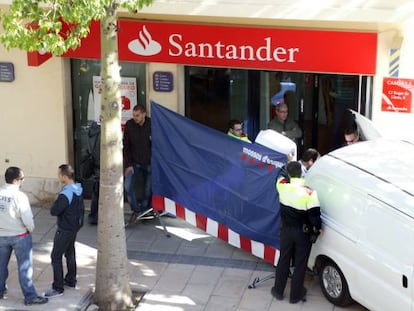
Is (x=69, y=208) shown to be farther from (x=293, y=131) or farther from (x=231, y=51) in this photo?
(x=293, y=131)

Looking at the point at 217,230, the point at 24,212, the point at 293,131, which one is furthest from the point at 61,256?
the point at 293,131

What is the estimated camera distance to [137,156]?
40.8 ft

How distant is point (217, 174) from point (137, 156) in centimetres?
168

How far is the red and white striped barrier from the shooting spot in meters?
10.9

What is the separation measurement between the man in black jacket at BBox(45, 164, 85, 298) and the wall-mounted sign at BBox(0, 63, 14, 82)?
3.84 metres

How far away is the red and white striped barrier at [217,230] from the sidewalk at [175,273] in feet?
0.67

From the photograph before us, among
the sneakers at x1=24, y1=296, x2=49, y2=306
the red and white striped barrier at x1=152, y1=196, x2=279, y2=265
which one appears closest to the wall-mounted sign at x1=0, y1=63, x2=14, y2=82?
the red and white striped barrier at x1=152, y1=196, x2=279, y2=265

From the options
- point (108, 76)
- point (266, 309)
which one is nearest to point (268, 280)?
point (266, 309)

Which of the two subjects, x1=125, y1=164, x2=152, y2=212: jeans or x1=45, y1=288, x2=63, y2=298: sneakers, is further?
x1=125, y1=164, x2=152, y2=212: jeans

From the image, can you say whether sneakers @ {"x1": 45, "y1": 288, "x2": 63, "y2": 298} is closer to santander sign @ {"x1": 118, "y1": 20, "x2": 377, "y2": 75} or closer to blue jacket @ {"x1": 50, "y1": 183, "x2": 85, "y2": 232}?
blue jacket @ {"x1": 50, "y1": 183, "x2": 85, "y2": 232}

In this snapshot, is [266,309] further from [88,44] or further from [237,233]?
[88,44]

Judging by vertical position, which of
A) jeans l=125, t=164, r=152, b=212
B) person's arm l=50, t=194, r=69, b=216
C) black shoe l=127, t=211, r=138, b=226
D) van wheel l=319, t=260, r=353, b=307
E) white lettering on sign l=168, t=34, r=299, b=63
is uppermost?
white lettering on sign l=168, t=34, r=299, b=63

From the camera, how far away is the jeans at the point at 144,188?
12.5 meters

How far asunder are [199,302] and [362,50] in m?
4.40
